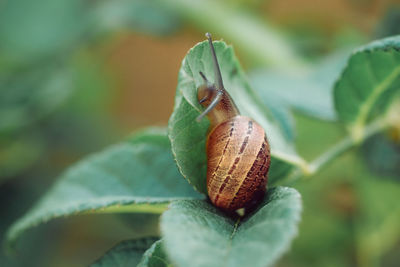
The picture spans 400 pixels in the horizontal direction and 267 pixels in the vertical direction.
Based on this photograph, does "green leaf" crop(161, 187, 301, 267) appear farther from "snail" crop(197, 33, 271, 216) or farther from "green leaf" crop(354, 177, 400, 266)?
"green leaf" crop(354, 177, 400, 266)

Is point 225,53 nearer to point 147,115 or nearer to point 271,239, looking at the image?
point 271,239

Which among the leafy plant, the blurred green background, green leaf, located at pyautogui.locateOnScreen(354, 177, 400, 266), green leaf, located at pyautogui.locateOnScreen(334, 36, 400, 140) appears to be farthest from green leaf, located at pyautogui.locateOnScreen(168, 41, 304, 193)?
green leaf, located at pyautogui.locateOnScreen(354, 177, 400, 266)

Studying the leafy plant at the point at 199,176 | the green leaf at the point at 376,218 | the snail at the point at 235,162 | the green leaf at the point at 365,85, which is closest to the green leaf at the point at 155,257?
the leafy plant at the point at 199,176

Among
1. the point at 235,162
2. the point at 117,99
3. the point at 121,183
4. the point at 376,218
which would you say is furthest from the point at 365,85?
the point at 117,99

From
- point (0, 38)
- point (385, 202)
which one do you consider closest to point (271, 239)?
point (385, 202)

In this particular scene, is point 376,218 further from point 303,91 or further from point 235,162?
point 235,162

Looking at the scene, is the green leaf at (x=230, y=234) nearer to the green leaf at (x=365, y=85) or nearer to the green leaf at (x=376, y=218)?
the green leaf at (x=365, y=85)
